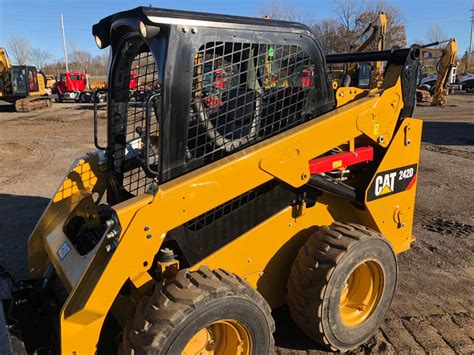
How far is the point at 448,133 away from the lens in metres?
13.1

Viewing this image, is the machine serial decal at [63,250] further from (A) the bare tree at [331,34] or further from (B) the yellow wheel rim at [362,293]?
(A) the bare tree at [331,34]

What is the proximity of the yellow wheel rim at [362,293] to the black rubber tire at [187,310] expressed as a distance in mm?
975

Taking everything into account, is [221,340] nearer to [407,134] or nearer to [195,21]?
[195,21]

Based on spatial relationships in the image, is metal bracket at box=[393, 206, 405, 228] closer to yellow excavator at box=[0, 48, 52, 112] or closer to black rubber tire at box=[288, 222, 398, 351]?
black rubber tire at box=[288, 222, 398, 351]

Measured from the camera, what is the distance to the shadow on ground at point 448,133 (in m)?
11.6

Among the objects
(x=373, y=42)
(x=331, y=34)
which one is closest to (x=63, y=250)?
(x=373, y=42)

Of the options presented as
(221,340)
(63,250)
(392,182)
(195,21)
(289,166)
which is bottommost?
(221,340)

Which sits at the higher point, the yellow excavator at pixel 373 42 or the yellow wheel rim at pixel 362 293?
the yellow excavator at pixel 373 42

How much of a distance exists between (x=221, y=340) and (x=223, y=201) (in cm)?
82

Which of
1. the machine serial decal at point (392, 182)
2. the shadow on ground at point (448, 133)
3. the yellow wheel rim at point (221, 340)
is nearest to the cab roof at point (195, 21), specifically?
the machine serial decal at point (392, 182)

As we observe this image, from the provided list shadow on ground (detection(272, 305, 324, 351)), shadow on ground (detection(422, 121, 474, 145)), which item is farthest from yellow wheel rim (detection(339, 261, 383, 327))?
shadow on ground (detection(422, 121, 474, 145))

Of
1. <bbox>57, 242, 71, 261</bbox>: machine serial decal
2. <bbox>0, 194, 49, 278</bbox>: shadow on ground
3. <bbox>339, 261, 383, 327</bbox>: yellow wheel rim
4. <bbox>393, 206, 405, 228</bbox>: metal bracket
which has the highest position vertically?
<bbox>57, 242, 71, 261</bbox>: machine serial decal

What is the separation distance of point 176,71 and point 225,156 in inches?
23.2

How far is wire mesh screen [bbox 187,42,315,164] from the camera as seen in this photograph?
2.49 m
